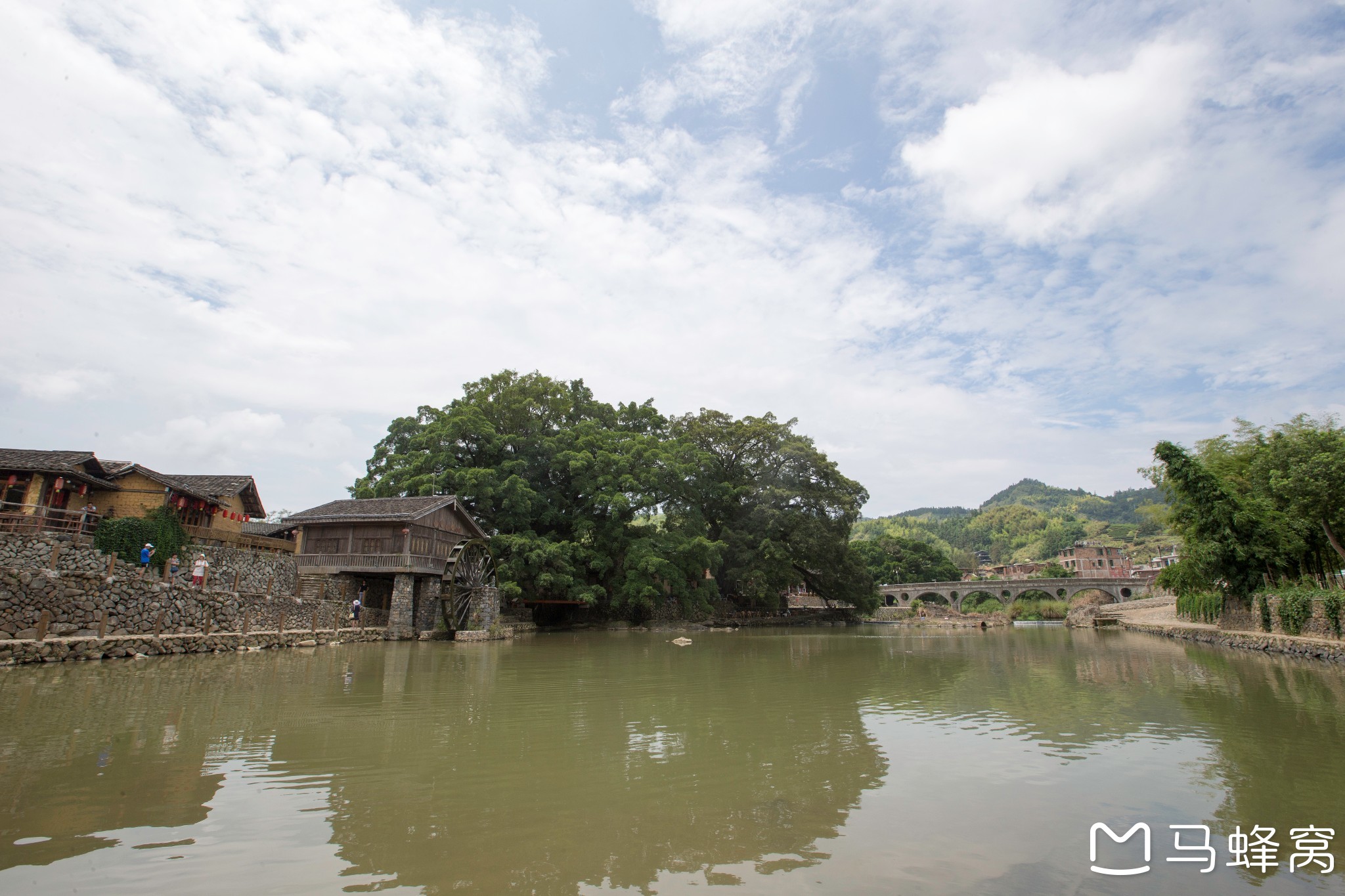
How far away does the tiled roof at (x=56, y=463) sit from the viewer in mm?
19703

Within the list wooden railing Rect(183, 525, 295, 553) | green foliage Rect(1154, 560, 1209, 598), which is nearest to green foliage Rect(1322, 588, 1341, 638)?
green foliage Rect(1154, 560, 1209, 598)

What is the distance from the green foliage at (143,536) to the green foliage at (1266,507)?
3176cm

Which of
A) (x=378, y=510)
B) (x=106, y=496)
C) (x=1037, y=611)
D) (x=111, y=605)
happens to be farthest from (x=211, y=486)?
(x=1037, y=611)

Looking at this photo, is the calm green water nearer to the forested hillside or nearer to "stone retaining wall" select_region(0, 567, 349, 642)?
"stone retaining wall" select_region(0, 567, 349, 642)

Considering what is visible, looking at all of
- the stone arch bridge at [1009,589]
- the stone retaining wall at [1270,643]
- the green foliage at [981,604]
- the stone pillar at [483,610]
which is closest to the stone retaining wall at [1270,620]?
the stone retaining wall at [1270,643]

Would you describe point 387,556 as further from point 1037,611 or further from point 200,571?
point 1037,611

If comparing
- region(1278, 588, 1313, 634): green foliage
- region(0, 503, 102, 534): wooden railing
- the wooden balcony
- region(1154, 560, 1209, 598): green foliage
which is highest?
region(0, 503, 102, 534): wooden railing

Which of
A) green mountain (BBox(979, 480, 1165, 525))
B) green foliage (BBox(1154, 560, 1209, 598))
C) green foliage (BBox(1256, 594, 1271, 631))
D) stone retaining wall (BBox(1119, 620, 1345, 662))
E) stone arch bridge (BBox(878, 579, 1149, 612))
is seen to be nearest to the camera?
stone retaining wall (BBox(1119, 620, 1345, 662))

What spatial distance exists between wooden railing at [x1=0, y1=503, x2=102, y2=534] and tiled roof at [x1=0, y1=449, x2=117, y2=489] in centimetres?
120

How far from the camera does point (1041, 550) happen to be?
127 meters

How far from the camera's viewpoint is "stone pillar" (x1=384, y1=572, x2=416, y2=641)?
25.2 m

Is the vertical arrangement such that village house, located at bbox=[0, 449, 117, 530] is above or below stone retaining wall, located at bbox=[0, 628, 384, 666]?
above

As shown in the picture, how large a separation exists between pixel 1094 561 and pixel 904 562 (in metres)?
37.6

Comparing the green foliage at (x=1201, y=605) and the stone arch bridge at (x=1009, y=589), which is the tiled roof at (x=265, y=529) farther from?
the stone arch bridge at (x=1009, y=589)
